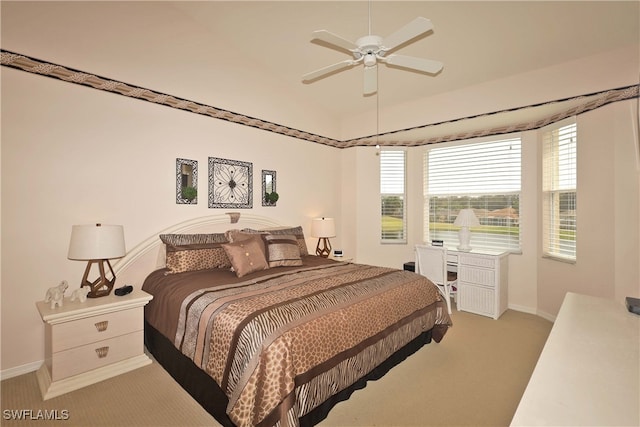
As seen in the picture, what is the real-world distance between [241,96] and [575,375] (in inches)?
154

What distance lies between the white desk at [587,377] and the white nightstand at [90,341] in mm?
2641

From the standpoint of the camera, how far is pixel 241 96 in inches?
151

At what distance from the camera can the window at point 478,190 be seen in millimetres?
4117

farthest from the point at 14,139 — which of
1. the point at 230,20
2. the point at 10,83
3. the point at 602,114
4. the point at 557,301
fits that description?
the point at 557,301

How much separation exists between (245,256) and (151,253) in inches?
39.8

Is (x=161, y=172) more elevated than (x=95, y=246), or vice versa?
(x=161, y=172)

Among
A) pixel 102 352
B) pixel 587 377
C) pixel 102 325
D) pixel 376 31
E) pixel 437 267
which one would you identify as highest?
pixel 376 31

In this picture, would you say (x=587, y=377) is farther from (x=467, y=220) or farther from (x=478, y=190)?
(x=478, y=190)

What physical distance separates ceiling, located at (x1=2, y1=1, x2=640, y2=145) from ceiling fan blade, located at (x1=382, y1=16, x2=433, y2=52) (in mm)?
998

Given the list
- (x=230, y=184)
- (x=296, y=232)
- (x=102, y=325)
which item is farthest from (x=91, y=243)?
(x=296, y=232)

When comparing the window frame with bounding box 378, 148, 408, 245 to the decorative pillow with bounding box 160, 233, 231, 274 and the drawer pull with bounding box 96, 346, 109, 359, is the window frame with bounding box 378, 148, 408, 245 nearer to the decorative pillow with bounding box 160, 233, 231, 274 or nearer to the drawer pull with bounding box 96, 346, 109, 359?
the decorative pillow with bounding box 160, 233, 231, 274

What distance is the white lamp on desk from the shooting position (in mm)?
4020

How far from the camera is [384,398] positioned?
2.15 metres

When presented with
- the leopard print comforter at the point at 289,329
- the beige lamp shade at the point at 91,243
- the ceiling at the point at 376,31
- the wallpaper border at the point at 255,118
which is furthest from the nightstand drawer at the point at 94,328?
the ceiling at the point at 376,31
